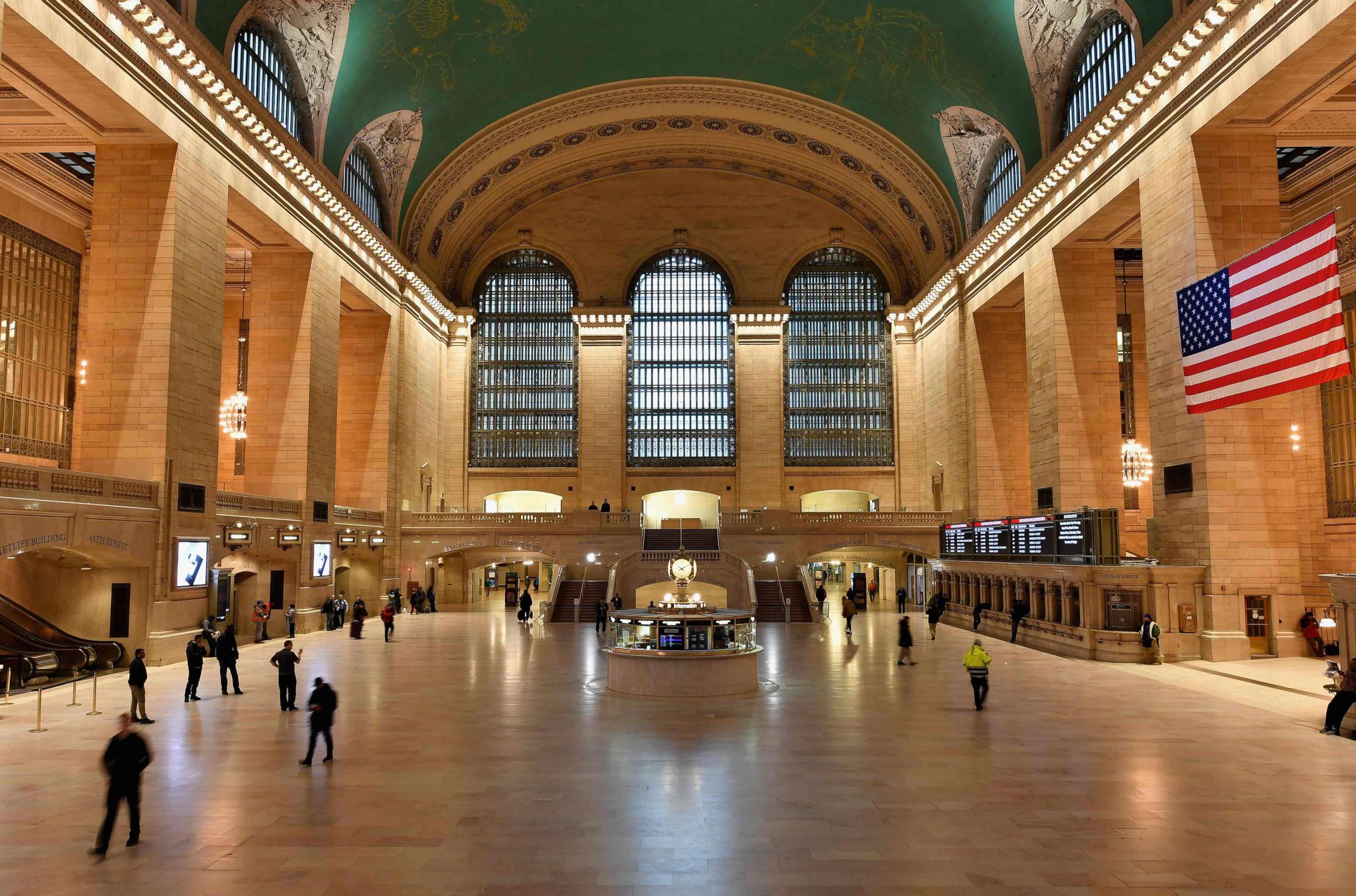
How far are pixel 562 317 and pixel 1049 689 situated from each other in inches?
1190

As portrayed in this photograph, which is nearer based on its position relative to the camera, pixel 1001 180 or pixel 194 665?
pixel 194 665

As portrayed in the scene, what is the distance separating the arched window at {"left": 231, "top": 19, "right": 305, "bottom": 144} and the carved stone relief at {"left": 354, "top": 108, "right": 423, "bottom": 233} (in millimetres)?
3048

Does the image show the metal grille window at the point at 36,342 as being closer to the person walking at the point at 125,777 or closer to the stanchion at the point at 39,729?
the stanchion at the point at 39,729

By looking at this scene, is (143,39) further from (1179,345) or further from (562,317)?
(562,317)

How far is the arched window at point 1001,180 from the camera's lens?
2864 cm

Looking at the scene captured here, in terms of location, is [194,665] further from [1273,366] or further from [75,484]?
[1273,366]

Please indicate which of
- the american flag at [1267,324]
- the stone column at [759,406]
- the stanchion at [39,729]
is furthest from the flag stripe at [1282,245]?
the stone column at [759,406]

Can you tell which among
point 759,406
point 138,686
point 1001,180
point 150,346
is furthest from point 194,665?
point 759,406

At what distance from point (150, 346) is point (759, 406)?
25903 millimetres

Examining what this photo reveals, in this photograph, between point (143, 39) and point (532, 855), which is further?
point (143, 39)

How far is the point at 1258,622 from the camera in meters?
17.5

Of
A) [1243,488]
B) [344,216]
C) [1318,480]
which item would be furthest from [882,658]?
[344,216]

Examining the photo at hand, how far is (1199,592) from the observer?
1762cm

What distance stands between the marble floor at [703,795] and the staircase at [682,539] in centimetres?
1784
